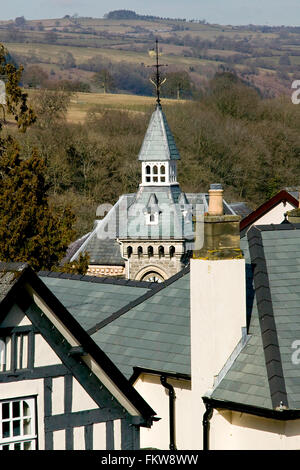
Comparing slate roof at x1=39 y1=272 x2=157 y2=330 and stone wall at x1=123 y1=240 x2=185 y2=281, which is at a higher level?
stone wall at x1=123 y1=240 x2=185 y2=281

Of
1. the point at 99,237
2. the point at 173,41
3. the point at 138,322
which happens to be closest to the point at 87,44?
the point at 173,41

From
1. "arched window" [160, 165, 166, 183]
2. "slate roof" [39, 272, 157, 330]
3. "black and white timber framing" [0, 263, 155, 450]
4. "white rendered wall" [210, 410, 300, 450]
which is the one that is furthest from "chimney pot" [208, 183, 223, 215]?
"arched window" [160, 165, 166, 183]

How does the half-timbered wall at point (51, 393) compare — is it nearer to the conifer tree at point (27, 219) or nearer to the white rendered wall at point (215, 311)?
the white rendered wall at point (215, 311)

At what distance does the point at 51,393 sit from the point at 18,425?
1.38 ft

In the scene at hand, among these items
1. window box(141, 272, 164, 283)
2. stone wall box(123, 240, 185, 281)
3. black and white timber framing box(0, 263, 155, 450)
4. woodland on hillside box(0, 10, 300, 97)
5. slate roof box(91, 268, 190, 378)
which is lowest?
black and white timber framing box(0, 263, 155, 450)

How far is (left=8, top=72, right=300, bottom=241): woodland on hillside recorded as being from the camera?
222 ft

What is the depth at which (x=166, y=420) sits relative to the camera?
50.5 feet

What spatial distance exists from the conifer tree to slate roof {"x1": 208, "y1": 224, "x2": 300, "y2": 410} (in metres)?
18.7

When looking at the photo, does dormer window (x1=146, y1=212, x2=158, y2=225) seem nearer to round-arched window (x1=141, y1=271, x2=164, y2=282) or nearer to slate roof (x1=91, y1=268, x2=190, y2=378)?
round-arched window (x1=141, y1=271, x2=164, y2=282)

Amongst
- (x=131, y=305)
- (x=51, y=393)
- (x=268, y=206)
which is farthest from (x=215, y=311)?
(x=268, y=206)

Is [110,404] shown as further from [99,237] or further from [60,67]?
[60,67]

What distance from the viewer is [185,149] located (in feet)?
232

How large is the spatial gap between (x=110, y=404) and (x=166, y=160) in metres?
40.3

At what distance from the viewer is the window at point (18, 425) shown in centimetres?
1021
